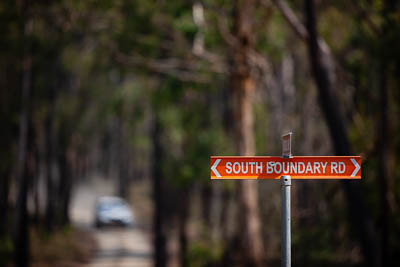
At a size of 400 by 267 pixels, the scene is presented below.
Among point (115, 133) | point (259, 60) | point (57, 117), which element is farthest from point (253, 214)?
point (115, 133)

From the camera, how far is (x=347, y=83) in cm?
1633

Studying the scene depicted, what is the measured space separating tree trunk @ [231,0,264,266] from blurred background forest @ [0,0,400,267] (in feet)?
0.11

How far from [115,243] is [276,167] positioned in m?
28.8

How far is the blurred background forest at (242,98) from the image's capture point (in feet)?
45.6

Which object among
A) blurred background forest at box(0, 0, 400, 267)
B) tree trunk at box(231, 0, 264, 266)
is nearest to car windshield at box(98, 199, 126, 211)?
blurred background forest at box(0, 0, 400, 267)

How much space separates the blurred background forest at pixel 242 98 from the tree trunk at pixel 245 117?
34mm

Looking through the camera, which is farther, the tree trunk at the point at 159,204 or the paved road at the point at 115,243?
the paved road at the point at 115,243

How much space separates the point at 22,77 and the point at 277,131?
8308mm

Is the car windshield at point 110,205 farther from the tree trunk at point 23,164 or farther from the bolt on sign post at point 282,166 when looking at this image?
the bolt on sign post at point 282,166

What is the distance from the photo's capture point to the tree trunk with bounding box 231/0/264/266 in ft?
53.8

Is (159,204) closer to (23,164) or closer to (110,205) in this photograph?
(23,164)

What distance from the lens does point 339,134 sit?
1267 centimetres

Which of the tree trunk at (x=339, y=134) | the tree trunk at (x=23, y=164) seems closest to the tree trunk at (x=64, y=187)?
the tree trunk at (x=23, y=164)

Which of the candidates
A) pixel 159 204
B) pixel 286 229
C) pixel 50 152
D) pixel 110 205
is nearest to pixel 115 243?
pixel 110 205
